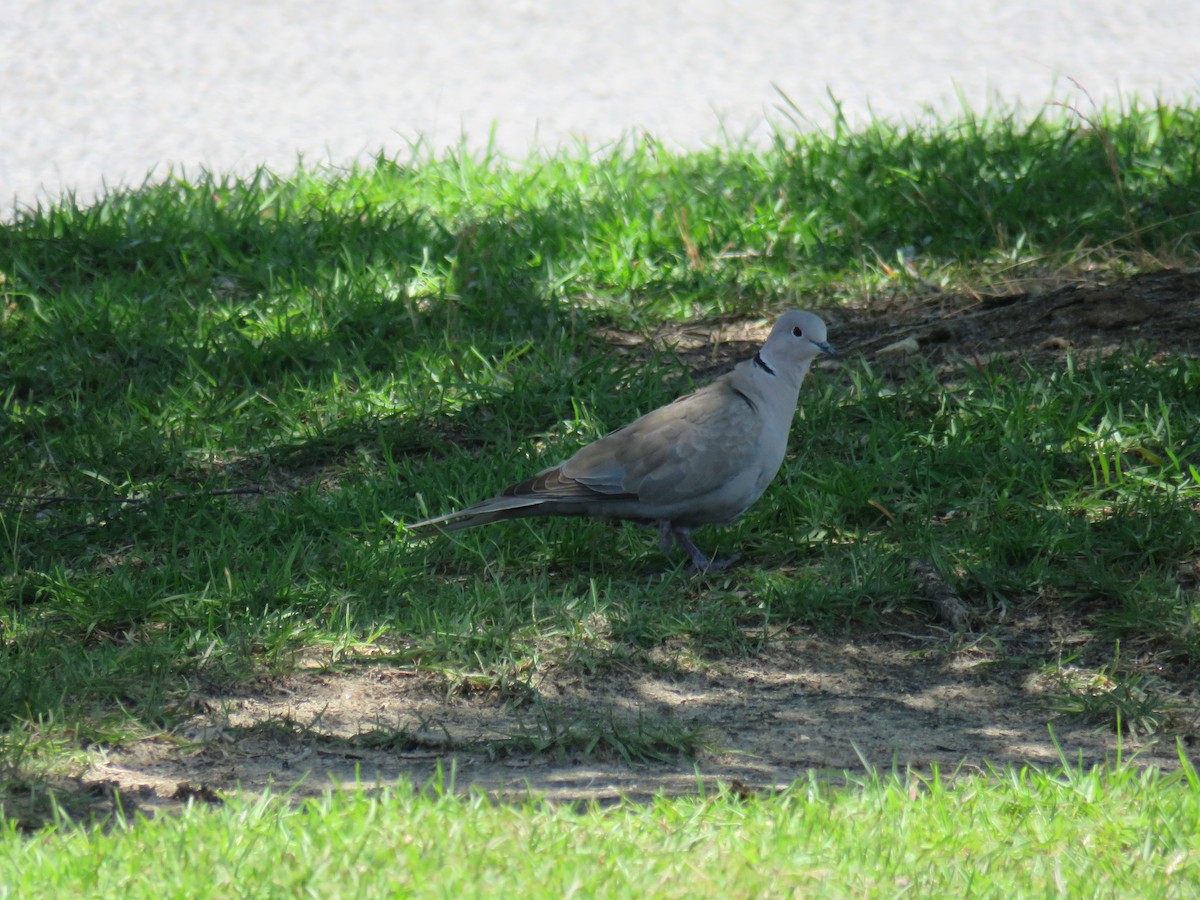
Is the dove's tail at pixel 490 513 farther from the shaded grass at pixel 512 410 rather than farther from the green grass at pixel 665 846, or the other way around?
the green grass at pixel 665 846

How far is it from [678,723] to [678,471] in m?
1.05

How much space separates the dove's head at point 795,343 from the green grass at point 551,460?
48 centimetres

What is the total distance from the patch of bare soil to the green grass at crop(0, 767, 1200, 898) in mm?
220

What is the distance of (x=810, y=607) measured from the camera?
15.3ft

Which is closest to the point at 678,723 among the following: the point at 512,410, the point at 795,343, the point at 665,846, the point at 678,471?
the point at 665,846

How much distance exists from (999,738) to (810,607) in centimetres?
87

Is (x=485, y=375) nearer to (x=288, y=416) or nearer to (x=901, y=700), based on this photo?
(x=288, y=416)

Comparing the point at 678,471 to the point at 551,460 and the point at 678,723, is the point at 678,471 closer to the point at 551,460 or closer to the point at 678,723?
the point at 551,460

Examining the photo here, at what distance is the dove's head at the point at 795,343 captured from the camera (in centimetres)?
511

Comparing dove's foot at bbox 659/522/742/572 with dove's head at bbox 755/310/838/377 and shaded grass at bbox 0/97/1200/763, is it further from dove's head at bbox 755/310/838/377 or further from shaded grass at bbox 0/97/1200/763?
dove's head at bbox 755/310/838/377

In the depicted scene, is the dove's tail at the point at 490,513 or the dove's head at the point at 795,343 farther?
the dove's head at the point at 795,343

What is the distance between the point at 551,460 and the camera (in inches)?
218

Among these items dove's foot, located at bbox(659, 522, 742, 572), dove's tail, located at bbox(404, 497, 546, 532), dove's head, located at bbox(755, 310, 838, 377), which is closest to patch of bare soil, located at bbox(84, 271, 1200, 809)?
dove's foot, located at bbox(659, 522, 742, 572)

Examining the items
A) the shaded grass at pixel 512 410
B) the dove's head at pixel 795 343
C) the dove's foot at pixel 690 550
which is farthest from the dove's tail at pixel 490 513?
the dove's head at pixel 795 343
